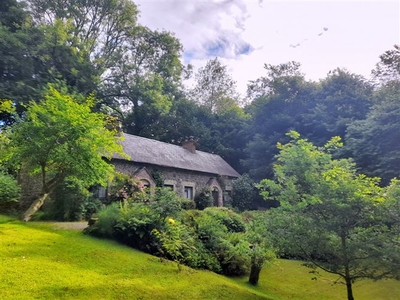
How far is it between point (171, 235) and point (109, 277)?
279 cm

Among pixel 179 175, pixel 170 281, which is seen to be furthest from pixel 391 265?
pixel 179 175

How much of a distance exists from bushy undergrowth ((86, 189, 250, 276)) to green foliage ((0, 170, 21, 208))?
25.3ft

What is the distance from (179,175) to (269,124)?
1146 centimetres

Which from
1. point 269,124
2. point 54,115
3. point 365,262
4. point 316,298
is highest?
point 269,124

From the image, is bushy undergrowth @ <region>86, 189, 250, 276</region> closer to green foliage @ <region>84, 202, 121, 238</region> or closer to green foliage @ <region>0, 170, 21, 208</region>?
green foliage @ <region>84, 202, 121, 238</region>

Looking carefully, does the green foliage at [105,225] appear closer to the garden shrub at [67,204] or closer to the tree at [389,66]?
the garden shrub at [67,204]

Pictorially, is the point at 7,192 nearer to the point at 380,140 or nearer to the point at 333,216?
the point at 333,216

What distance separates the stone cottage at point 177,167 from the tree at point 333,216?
12149 mm

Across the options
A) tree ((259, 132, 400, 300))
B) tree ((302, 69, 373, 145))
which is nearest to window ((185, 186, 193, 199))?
tree ((302, 69, 373, 145))

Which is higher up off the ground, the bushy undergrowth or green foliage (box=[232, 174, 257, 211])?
green foliage (box=[232, 174, 257, 211])

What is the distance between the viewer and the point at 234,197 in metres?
25.6

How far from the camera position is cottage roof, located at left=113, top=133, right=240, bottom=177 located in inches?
789

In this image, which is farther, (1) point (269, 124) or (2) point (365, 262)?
(1) point (269, 124)

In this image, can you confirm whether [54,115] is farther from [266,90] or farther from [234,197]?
[266,90]
